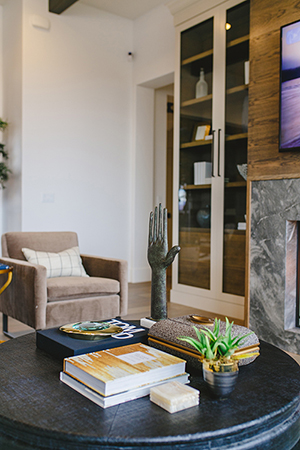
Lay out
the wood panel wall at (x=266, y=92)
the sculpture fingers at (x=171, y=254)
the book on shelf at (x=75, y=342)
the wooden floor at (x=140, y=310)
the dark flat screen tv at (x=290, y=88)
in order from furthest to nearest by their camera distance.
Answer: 1. the wooden floor at (x=140, y=310)
2. the wood panel wall at (x=266, y=92)
3. the dark flat screen tv at (x=290, y=88)
4. the sculpture fingers at (x=171, y=254)
5. the book on shelf at (x=75, y=342)

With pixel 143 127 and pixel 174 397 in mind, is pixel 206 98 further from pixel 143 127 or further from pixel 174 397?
pixel 174 397

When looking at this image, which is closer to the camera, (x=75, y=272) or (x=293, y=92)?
(x=293, y=92)

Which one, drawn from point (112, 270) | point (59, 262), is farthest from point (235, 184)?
point (59, 262)

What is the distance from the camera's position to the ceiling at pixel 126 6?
500 centimetres

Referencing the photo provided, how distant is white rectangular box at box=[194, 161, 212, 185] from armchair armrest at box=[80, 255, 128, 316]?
1.32 metres

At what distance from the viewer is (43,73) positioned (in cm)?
480

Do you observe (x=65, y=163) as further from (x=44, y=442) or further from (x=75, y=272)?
(x=44, y=442)

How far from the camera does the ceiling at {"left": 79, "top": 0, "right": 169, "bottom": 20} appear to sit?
5.00 m

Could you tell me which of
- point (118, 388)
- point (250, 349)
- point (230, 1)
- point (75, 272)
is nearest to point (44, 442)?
point (118, 388)

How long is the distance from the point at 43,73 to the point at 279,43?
9.57 ft

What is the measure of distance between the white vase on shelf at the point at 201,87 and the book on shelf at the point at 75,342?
3.06m

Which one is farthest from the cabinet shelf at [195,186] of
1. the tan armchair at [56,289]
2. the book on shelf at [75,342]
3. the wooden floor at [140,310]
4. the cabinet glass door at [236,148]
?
the book on shelf at [75,342]

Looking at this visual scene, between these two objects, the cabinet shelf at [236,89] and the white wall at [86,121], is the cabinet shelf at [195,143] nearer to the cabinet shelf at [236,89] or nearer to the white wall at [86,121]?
the cabinet shelf at [236,89]

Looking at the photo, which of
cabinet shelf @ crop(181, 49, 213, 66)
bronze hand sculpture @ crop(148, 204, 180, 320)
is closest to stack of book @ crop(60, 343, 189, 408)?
bronze hand sculpture @ crop(148, 204, 180, 320)
